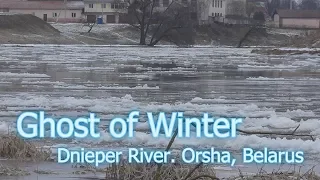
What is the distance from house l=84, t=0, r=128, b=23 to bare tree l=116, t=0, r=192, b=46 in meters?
17.1

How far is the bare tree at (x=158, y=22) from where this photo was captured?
8894 centimetres

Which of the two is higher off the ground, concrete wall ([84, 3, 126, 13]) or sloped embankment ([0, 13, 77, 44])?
concrete wall ([84, 3, 126, 13])

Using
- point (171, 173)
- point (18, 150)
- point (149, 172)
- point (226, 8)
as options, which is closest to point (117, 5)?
point (226, 8)

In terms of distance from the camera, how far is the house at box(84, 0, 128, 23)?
374 feet

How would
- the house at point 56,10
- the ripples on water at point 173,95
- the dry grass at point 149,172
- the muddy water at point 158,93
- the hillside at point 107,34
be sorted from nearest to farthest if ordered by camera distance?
the dry grass at point 149,172 < the ripples on water at point 173,95 < the muddy water at point 158,93 < the hillside at point 107,34 < the house at point 56,10

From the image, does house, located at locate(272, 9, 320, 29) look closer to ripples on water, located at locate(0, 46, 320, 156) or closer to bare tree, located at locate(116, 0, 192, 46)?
bare tree, located at locate(116, 0, 192, 46)

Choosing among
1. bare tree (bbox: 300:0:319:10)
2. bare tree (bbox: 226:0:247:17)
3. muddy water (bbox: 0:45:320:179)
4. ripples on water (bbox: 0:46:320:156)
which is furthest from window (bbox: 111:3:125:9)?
bare tree (bbox: 300:0:319:10)

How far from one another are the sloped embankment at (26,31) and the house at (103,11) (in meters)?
21.2

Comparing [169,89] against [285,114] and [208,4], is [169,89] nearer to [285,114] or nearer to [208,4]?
[285,114]

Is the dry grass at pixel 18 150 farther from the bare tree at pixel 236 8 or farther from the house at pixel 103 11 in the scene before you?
the bare tree at pixel 236 8

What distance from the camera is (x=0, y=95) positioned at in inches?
885

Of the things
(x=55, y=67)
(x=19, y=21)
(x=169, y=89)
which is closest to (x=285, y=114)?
(x=169, y=89)

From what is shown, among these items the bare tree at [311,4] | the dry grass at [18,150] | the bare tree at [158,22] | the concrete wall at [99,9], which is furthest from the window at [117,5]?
the dry grass at [18,150]

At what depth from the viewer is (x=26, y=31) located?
8756cm
